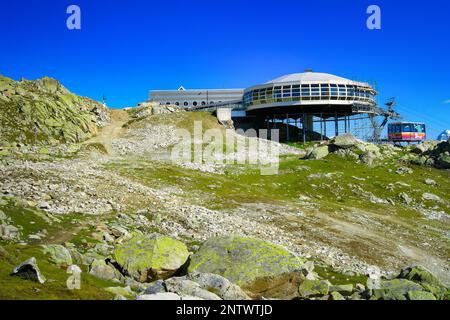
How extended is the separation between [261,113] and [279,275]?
10987cm

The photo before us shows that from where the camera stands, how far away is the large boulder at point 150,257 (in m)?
21.6

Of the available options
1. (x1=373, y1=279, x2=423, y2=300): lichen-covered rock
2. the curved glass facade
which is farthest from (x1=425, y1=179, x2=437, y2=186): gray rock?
(x1=373, y1=279, x2=423, y2=300): lichen-covered rock

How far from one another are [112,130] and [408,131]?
294ft

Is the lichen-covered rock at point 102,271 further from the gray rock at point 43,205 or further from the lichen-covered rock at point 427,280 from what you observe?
the lichen-covered rock at point 427,280

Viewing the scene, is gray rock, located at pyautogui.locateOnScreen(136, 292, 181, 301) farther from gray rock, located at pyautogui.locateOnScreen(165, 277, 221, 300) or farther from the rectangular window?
the rectangular window

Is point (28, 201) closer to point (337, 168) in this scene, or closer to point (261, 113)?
point (337, 168)

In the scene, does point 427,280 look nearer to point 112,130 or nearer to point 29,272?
point 29,272

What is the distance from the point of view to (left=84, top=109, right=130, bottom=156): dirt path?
8309 cm

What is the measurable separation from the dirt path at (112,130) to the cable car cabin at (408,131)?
82.8 meters

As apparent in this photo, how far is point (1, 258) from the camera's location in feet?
60.6

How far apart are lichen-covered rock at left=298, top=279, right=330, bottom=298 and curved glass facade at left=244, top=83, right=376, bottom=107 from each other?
98.2 meters

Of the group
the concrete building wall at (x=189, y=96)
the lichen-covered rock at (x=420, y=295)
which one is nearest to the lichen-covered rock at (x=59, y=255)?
the lichen-covered rock at (x=420, y=295)

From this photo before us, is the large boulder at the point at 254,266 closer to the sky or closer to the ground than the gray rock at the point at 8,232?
closer to the ground

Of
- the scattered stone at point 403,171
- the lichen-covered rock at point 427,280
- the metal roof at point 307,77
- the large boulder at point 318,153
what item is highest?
the metal roof at point 307,77
